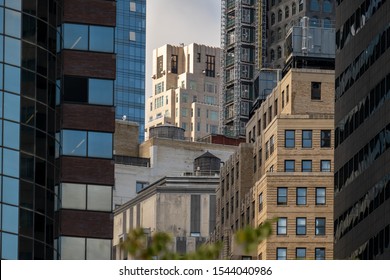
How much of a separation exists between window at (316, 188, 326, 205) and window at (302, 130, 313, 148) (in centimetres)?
471

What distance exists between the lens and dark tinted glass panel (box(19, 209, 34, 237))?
96.9 meters

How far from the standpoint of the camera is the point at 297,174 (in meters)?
165

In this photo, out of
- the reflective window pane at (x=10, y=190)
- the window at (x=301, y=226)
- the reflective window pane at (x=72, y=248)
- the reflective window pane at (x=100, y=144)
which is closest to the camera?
the reflective window pane at (x=10, y=190)

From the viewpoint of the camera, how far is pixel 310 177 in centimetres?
16562

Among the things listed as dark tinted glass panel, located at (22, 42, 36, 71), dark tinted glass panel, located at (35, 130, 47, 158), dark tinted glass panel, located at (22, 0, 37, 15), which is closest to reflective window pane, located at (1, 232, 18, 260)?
dark tinted glass panel, located at (35, 130, 47, 158)

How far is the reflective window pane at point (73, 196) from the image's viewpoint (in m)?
106

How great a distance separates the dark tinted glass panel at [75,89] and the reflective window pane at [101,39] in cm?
238

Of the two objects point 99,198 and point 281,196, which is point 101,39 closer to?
point 99,198

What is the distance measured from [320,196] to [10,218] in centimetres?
7234

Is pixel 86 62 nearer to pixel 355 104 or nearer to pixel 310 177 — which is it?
pixel 355 104

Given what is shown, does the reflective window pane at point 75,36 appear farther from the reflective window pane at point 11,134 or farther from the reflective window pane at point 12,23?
the reflective window pane at point 11,134

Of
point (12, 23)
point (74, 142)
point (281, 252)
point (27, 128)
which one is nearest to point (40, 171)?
point (27, 128)

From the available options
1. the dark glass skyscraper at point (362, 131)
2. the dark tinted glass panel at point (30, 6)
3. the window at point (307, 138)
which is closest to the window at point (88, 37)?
the dark tinted glass panel at point (30, 6)

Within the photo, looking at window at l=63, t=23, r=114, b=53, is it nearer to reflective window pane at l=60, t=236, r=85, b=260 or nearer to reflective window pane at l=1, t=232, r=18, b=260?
reflective window pane at l=60, t=236, r=85, b=260
